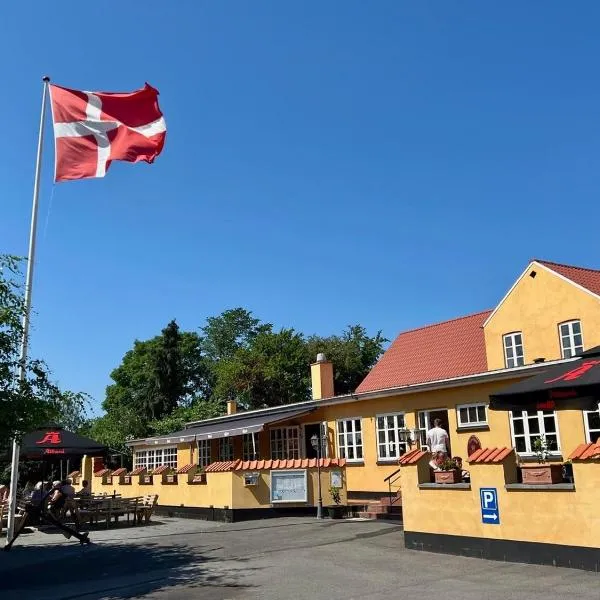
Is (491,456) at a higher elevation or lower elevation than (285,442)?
lower

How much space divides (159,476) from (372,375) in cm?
989

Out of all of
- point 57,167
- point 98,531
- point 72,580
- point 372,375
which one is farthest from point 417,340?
point 72,580

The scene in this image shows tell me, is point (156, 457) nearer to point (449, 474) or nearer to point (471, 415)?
point (471, 415)

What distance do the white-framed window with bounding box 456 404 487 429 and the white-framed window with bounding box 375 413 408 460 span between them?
2130 millimetres

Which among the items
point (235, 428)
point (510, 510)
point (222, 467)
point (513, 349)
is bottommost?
point (510, 510)

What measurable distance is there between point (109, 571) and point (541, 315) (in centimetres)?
1492

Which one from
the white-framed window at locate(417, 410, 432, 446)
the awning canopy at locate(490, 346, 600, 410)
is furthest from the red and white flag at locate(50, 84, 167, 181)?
the white-framed window at locate(417, 410, 432, 446)

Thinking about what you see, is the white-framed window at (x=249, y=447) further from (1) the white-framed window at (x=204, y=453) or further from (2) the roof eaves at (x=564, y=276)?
(2) the roof eaves at (x=564, y=276)

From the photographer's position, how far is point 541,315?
20.4 metres

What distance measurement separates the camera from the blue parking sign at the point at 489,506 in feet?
32.2

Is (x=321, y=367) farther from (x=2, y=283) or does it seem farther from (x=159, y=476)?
(x=2, y=283)

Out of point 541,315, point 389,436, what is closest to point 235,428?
point 389,436

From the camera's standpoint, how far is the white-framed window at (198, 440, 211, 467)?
2852cm

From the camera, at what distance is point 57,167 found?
44.7 feet
